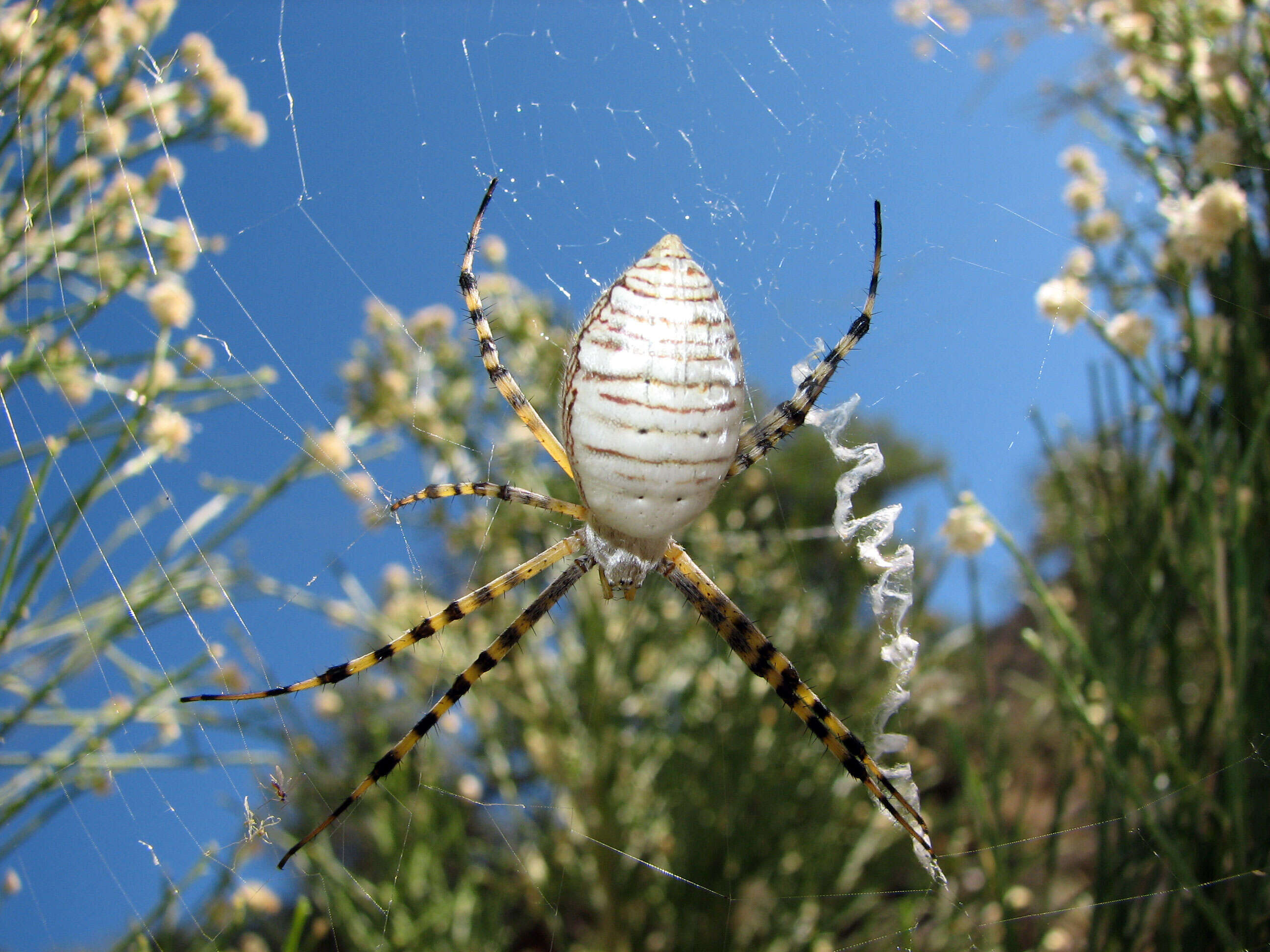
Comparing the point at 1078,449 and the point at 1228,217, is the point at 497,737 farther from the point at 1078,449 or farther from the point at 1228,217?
the point at 1228,217

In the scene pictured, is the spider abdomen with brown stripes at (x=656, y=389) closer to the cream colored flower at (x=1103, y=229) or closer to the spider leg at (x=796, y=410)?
the spider leg at (x=796, y=410)

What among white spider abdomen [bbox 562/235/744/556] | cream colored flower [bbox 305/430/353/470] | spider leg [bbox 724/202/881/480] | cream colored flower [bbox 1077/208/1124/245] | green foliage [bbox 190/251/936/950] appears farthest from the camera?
green foliage [bbox 190/251/936/950]

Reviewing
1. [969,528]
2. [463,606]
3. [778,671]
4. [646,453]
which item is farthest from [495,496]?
[969,528]

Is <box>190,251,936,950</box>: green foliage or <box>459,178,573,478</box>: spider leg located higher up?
<box>459,178,573,478</box>: spider leg

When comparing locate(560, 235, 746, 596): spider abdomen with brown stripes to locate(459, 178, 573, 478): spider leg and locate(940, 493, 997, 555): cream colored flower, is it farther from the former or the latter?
locate(940, 493, 997, 555): cream colored flower

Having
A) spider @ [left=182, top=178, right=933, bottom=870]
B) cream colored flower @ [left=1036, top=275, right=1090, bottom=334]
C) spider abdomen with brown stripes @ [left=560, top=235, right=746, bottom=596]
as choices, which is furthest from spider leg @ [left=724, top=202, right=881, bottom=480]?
cream colored flower @ [left=1036, top=275, right=1090, bottom=334]

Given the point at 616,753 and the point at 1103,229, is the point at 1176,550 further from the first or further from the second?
the point at 616,753
